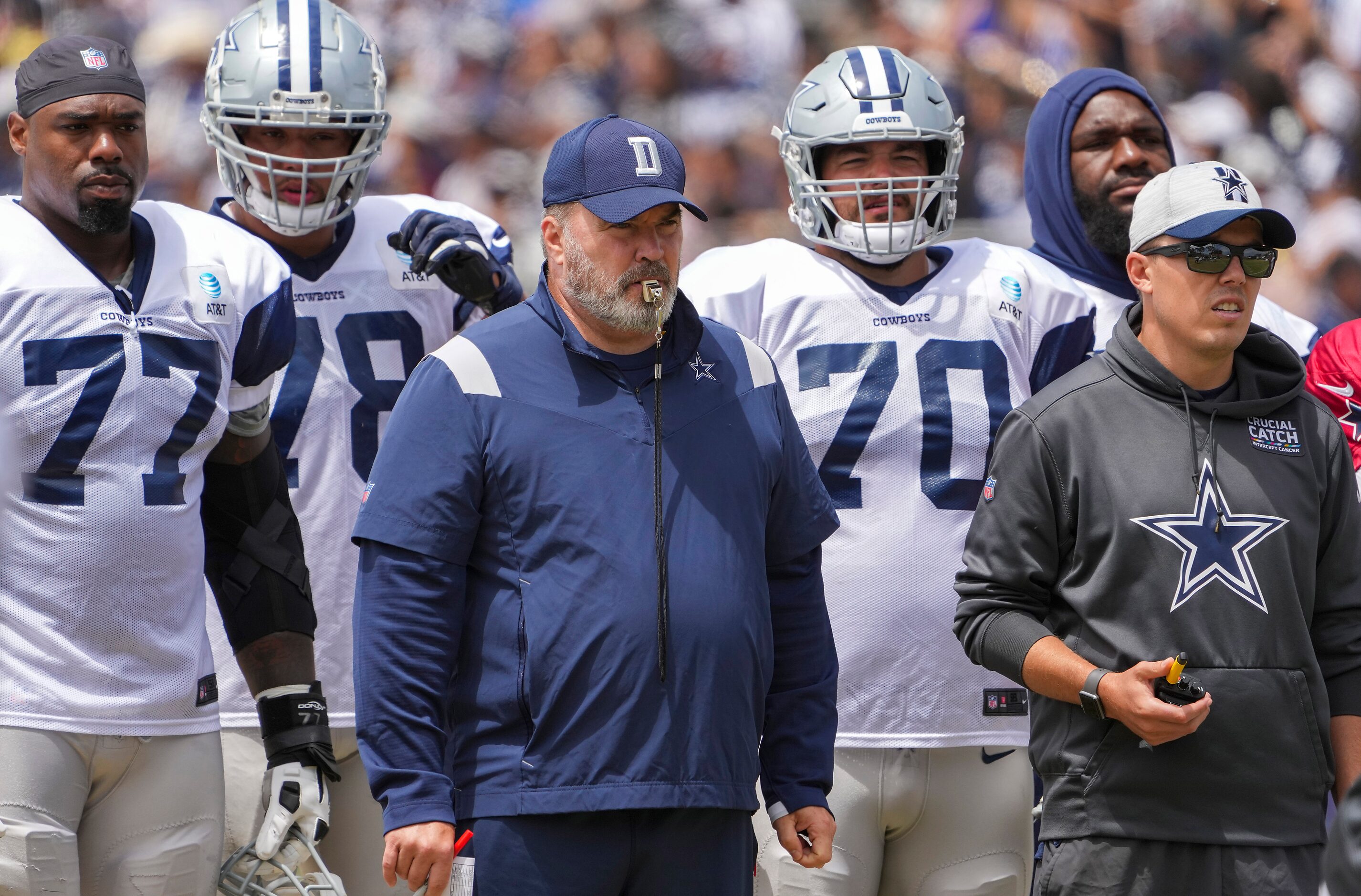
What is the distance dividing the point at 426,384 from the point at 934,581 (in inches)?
50.6

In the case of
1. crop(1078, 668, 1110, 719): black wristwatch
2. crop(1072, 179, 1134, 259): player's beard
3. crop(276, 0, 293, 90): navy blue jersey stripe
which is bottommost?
crop(1078, 668, 1110, 719): black wristwatch

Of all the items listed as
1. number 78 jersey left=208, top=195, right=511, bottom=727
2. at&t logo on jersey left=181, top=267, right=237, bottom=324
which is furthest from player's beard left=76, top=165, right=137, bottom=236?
number 78 jersey left=208, top=195, right=511, bottom=727

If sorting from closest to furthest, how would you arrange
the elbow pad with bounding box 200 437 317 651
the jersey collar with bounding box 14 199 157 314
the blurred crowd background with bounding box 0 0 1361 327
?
the jersey collar with bounding box 14 199 157 314
the elbow pad with bounding box 200 437 317 651
the blurred crowd background with bounding box 0 0 1361 327

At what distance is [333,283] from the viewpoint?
397 centimetres

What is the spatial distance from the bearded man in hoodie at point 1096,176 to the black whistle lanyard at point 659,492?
5.72ft

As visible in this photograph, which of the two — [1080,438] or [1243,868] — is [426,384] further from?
[1243,868]

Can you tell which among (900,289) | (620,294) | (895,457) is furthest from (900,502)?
(620,294)

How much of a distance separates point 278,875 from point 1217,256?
2.07 meters

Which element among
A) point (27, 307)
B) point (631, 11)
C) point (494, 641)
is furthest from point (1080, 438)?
point (631, 11)

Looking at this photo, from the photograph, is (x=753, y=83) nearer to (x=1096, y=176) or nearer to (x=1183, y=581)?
(x=1096, y=176)

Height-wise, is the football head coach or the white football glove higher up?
the football head coach

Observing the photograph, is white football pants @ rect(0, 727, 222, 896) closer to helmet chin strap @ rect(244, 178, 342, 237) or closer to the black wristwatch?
helmet chin strap @ rect(244, 178, 342, 237)

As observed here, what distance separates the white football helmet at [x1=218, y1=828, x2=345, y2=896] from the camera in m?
3.24

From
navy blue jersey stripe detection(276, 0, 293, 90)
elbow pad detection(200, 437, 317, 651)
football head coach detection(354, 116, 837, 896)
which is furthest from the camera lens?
navy blue jersey stripe detection(276, 0, 293, 90)
